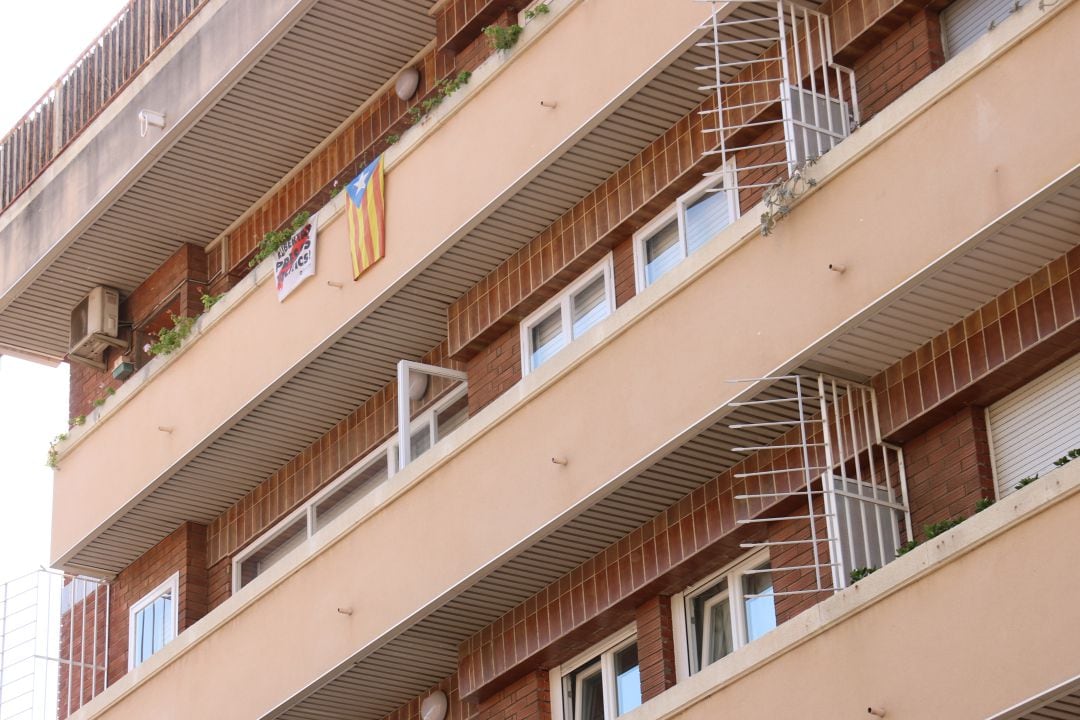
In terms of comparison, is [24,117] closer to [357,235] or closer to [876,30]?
[357,235]

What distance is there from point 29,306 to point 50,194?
5.87 ft

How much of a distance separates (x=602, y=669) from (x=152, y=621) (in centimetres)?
791

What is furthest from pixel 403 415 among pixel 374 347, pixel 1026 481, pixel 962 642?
pixel 962 642

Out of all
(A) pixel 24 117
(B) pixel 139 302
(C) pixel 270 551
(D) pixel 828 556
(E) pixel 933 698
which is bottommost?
(E) pixel 933 698

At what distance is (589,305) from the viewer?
21.2 m

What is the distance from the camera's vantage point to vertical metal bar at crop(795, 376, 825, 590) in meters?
17.2

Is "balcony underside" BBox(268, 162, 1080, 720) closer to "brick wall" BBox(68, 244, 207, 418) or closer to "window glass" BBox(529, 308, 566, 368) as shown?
"window glass" BBox(529, 308, 566, 368)

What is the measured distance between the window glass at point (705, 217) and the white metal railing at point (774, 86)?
40 centimetres

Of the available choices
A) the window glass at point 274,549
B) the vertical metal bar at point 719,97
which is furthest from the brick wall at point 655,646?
the window glass at point 274,549

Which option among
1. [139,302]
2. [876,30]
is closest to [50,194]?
[139,302]

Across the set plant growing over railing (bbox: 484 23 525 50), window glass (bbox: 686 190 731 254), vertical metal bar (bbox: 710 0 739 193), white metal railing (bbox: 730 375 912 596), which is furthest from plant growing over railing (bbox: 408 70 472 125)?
white metal railing (bbox: 730 375 912 596)

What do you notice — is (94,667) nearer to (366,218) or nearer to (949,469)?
(366,218)

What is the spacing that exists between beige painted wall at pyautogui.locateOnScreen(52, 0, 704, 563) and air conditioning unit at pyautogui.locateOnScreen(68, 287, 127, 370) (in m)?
1.62

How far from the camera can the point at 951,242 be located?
16.0 metres
